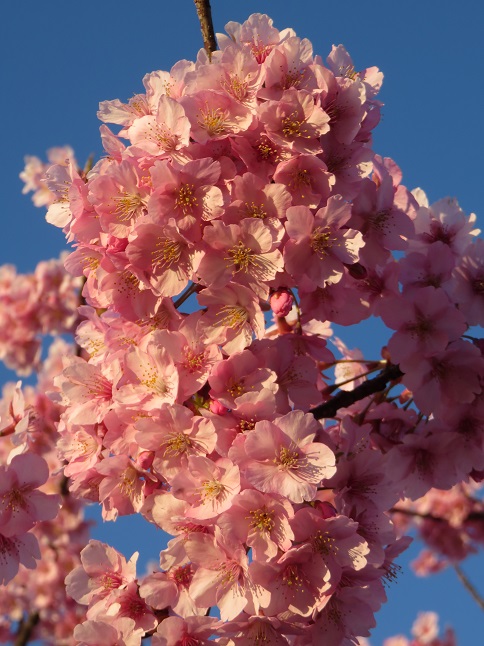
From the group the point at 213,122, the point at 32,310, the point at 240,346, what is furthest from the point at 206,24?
the point at 32,310

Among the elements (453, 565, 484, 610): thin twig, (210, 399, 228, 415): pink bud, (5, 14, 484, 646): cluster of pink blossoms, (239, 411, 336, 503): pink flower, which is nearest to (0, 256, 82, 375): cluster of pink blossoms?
(453, 565, 484, 610): thin twig

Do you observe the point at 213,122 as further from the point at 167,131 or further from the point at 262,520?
the point at 262,520

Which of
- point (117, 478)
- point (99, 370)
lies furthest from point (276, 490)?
point (99, 370)

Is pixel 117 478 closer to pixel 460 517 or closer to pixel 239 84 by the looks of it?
pixel 239 84

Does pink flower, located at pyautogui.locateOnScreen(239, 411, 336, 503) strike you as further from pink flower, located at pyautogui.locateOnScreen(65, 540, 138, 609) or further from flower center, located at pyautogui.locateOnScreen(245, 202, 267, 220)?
pink flower, located at pyautogui.locateOnScreen(65, 540, 138, 609)

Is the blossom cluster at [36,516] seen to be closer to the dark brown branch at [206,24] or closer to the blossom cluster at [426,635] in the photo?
the dark brown branch at [206,24]
